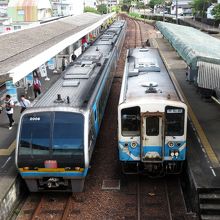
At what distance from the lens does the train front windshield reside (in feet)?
30.1

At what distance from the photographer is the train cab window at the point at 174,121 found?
939cm

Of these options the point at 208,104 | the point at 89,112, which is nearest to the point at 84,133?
the point at 89,112

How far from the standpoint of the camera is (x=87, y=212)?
9.21 metres

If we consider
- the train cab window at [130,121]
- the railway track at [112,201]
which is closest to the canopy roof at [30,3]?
the railway track at [112,201]

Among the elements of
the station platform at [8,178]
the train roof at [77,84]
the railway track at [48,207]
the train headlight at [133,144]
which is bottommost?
the railway track at [48,207]

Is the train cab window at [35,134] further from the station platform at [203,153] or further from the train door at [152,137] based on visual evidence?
the station platform at [203,153]

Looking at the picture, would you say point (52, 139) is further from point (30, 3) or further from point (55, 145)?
point (30, 3)

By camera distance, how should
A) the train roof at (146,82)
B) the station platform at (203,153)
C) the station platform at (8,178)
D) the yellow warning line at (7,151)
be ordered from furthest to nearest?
the yellow warning line at (7,151) < the train roof at (146,82) < the station platform at (8,178) < the station platform at (203,153)

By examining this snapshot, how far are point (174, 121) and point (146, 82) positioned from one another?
1944mm

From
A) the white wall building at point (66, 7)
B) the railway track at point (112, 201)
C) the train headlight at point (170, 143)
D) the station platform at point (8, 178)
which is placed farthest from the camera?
the white wall building at point (66, 7)

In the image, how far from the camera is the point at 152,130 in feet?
31.4

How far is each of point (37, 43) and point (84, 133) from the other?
944cm

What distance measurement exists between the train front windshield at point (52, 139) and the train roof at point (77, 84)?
47 cm

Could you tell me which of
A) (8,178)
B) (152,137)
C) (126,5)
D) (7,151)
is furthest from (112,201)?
(126,5)
